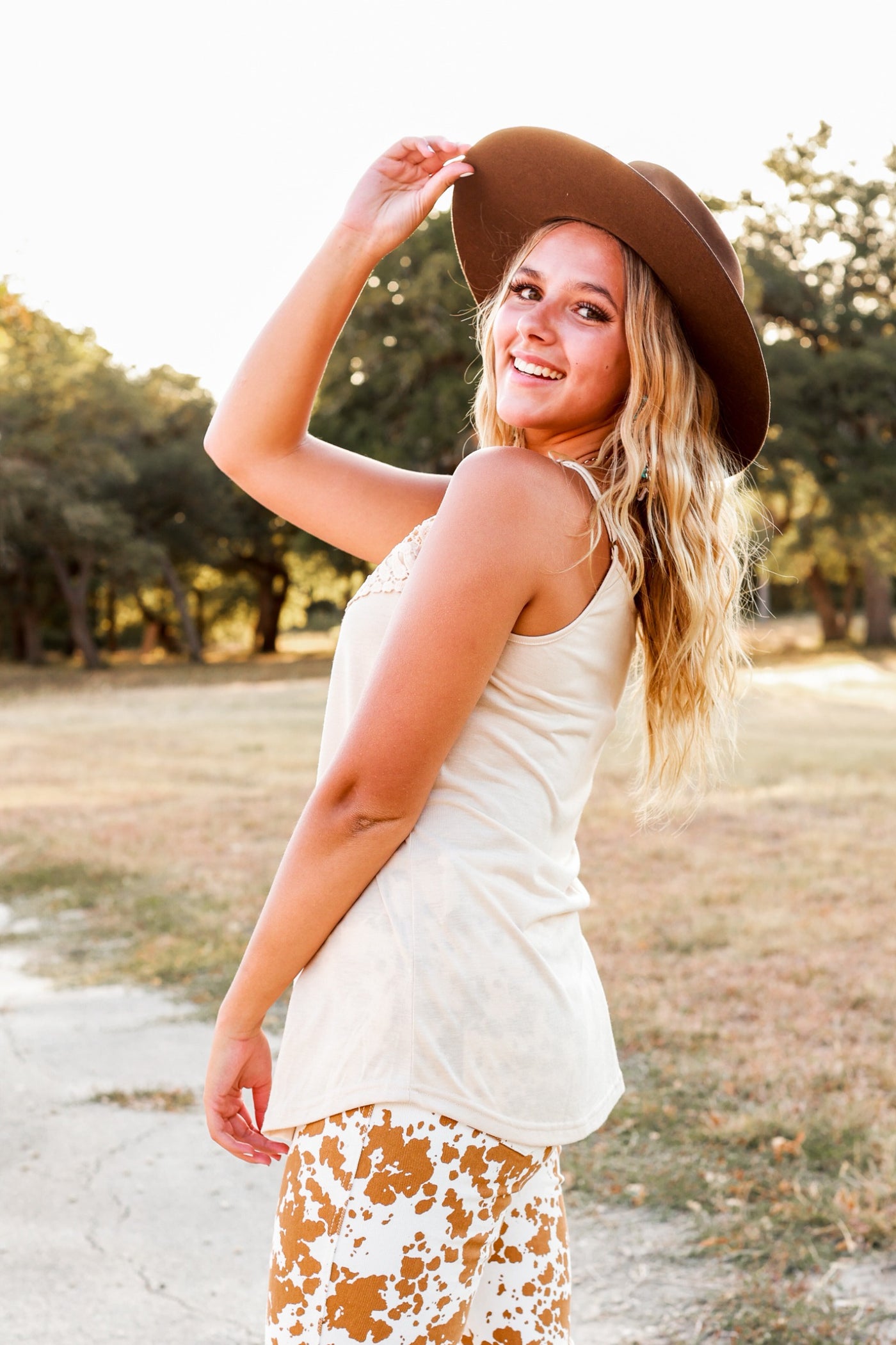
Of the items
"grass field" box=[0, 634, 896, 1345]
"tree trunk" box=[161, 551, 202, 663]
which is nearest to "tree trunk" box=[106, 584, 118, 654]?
"tree trunk" box=[161, 551, 202, 663]

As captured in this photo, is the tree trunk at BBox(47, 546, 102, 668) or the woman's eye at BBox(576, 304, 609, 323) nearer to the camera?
the woman's eye at BBox(576, 304, 609, 323)

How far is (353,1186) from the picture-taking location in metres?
1.45

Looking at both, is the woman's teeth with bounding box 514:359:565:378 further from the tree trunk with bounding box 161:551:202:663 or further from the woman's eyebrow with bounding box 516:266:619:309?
the tree trunk with bounding box 161:551:202:663

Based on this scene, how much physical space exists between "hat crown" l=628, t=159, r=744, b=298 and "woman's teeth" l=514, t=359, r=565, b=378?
29 cm

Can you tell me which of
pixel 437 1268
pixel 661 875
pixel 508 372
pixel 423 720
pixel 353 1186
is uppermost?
pixel 508 372

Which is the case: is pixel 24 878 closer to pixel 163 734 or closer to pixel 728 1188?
pixel 728 1188

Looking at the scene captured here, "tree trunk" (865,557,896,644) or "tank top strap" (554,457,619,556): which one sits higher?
"tank top strap" (554,457,619,556)

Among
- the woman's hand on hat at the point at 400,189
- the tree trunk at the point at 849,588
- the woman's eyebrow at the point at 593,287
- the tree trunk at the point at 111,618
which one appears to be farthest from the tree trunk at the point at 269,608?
the woman's eyebrow at the point at 593,287

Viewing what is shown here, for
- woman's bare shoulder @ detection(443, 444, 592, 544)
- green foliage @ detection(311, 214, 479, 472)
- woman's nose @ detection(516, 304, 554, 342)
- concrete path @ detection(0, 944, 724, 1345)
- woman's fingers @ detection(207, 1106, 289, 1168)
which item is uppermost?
green foliage @ detection(311, 214, 479, 472)

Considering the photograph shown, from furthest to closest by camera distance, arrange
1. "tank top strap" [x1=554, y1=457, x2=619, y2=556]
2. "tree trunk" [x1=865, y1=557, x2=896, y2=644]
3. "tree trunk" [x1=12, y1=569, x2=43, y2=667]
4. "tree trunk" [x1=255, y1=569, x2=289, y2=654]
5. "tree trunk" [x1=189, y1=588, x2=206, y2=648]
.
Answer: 1. "tree trunk" [x1=189, y1=588, x2=206, y2=648]
2. "tree trunk" [x1=255, y1=569, x2=289, y2=654]
3. "tree trunk" [x1=12, y1=569, x2=43, y2=667]
4. "tree trunk" [x1=865, y1=557, x2=896, y2=644]
5. "tank top strap" [x1=554, y1=457, x2=619, y2=556]

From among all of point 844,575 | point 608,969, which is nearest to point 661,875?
point 608,969

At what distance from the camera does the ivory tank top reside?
1480 mm

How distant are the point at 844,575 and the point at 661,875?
35419 mm

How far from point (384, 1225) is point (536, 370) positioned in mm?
1135
